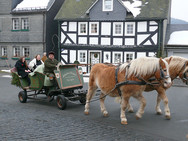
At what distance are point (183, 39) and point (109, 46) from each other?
21.7ft

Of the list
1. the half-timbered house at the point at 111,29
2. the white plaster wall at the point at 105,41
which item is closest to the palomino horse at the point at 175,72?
the half-timbered house at the point at 111,29

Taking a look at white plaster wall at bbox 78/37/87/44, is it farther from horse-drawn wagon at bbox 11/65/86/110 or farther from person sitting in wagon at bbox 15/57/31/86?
horse-drawn wagon at bbox 11/65/86/110

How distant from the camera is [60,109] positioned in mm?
7816

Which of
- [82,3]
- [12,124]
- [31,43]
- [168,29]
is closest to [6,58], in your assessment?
[31,43]

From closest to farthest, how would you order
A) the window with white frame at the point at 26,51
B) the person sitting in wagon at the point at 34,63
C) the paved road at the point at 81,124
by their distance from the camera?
the paved road at the point at 81,124
the person sitting in wagon at the point at 34,63
the window with white frame at the point at 26,51

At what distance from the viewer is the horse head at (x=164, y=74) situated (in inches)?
225

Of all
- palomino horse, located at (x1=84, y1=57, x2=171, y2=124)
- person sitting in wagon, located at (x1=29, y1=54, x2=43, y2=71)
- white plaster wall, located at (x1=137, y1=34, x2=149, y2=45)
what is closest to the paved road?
palomino horse, located at (x1=84, y1=57, x2=171, y2=124)

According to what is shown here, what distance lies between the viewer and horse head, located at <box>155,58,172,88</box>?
225 inches

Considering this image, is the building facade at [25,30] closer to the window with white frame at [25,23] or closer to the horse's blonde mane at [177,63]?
the window with white frame at [25,23]

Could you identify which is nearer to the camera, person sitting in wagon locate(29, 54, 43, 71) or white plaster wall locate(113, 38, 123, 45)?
person sitting in wagon locate(29, 54, 43, 71)

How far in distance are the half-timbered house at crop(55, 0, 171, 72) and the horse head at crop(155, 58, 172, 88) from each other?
15.0m

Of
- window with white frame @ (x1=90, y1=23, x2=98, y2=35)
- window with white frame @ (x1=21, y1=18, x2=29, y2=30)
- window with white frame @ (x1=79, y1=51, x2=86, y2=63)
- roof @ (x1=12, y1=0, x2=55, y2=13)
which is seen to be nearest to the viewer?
window with white frame @ (x1=90, y1=23, x2=98, y2=35)

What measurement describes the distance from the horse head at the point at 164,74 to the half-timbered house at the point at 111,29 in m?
15.0

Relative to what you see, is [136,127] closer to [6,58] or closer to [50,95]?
[50,95]
